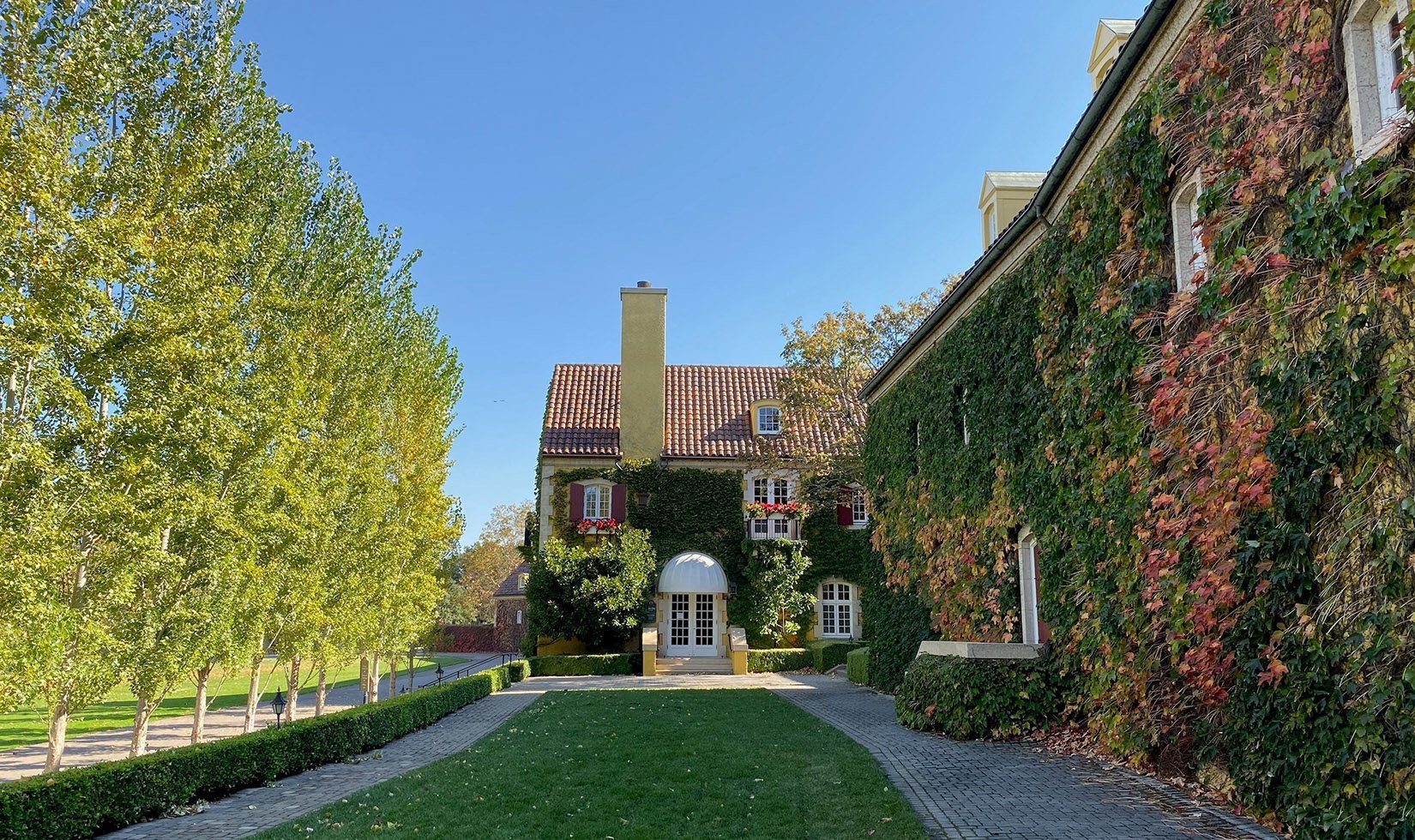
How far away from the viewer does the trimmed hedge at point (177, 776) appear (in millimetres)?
7777

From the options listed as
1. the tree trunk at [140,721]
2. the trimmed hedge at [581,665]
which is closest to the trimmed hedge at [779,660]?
the trimmed hedge at [581,665]

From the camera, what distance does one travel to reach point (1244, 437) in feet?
23.5

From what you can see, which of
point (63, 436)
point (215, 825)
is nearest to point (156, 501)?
point (63, 436)

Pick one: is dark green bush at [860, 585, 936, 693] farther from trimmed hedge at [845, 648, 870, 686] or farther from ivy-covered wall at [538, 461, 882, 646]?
ivy-covered wall at [538, 461, 882, 646]

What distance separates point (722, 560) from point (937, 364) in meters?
16.4

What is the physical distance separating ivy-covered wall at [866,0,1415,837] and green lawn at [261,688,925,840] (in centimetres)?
301

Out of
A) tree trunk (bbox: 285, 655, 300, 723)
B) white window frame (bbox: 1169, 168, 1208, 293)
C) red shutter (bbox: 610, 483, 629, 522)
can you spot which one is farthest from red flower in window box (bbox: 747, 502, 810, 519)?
white window frame (bbox: 1169, 168, 1208, 293)

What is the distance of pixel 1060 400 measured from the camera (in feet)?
37.5

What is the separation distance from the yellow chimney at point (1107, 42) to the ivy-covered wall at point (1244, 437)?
429cm

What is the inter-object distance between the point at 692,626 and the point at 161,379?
2302 cm

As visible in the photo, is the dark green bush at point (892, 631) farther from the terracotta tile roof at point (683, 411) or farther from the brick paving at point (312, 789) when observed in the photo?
the terracotta tile roof at point (683, 411)

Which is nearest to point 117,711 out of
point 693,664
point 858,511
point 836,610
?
point 693,664

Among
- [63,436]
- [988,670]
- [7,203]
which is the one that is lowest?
[988,670]

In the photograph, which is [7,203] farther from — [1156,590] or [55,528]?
[1156,590]
